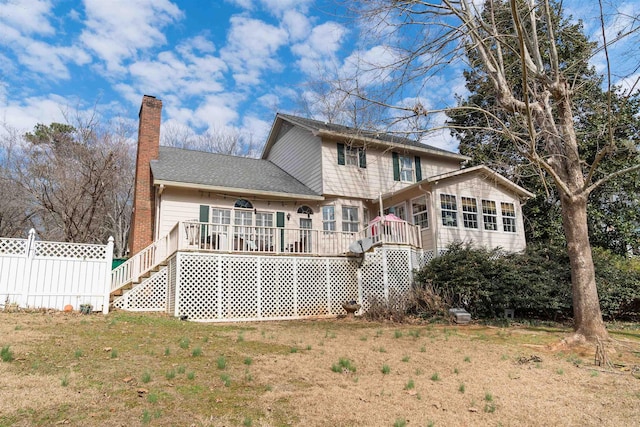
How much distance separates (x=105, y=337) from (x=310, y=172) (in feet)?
38.4

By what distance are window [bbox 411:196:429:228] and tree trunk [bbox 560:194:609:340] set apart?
287 inches

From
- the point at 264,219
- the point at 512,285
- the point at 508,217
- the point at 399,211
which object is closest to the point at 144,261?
the point at 264,219

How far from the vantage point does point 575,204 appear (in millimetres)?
9070

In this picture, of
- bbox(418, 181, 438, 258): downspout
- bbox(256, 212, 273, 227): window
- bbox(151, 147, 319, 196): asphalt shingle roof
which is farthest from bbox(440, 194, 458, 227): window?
bbox(256, 212, 273, 227): window

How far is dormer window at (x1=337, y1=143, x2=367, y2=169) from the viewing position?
687 inches

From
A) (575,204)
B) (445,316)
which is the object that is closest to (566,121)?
(575,204)

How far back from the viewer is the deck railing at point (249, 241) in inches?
485

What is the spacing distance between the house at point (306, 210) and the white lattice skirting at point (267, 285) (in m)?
0.04

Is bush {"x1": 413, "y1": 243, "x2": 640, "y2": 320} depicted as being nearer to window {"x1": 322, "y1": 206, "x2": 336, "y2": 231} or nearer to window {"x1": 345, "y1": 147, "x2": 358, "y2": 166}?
window {"x1": 322, "y1": 206, "x2": 336, "y2": 231}

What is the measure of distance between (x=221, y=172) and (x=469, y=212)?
33.6ft

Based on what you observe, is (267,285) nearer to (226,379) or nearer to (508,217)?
(226,379)

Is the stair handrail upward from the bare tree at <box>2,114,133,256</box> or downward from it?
downward

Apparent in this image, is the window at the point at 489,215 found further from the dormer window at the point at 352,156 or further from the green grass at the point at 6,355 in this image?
the green grass at the point at 6,355

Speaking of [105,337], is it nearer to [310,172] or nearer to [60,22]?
[310,172]
